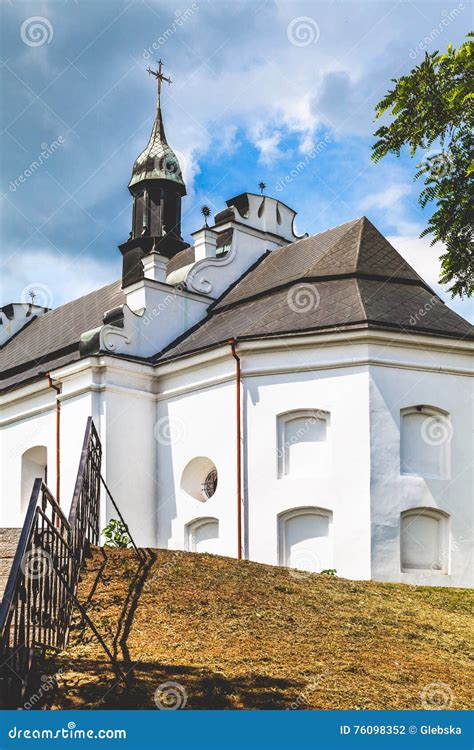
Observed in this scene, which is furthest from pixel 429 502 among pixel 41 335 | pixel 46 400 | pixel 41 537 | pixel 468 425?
pixel 41 335

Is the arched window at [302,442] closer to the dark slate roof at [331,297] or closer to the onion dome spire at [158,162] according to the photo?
the dark slate roof at [331,297]

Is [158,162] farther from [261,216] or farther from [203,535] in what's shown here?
[203,535]

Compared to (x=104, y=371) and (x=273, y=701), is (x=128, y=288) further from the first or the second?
(x=273, y=701)

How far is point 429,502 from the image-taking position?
18.8 m

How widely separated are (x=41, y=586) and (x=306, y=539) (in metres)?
11.6

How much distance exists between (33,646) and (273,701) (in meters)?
2.03

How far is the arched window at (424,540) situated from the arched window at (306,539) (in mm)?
1512

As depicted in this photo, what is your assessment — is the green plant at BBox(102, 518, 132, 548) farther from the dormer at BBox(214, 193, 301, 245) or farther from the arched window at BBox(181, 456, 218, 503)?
the dormer at BBox(214, 193, 301, 245)

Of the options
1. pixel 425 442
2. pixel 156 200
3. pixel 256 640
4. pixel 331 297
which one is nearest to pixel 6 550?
pixel 256 640

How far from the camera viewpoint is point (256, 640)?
9.61m

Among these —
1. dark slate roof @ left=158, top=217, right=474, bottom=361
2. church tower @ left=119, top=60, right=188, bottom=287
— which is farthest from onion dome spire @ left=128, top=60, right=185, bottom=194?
dark slate roof @ left=158, top=217, right=474, bottom=361

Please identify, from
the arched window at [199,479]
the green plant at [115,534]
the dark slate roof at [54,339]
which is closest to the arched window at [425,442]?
the arched window at [199,479]

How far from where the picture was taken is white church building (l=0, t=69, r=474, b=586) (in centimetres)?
1884

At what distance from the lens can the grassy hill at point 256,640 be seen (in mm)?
7816
